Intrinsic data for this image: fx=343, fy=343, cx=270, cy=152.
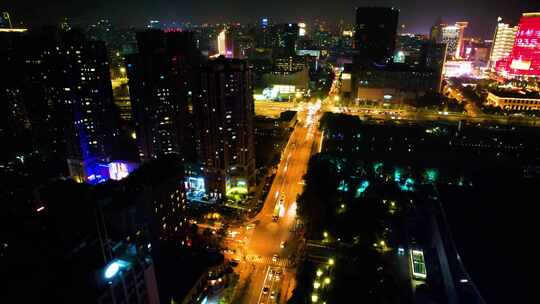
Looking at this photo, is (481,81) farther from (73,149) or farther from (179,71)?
(73,149)

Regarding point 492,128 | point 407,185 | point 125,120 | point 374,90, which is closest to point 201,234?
point 407,185

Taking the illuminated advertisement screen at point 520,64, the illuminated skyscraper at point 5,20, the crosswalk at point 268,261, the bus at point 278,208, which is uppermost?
the illuminated skyscraper at point 5,20

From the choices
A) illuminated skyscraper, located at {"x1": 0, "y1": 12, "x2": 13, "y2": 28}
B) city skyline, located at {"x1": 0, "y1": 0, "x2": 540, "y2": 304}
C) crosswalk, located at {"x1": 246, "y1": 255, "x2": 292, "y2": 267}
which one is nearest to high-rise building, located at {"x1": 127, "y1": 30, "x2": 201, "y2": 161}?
city skyline, located at {"x1": 0, "y1": 0, "x2": 540, "y2": 304}

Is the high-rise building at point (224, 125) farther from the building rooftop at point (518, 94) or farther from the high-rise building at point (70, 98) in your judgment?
the building rooftop at point (518, 94)

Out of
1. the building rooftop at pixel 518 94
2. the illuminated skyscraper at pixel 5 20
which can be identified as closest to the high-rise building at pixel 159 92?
the illuminated skyscraper at pixel 5 20

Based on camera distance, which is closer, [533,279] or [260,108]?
[533,279]

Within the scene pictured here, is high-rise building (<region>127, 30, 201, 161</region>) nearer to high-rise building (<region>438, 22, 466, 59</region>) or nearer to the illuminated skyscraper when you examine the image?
the illuminated skyscraper
